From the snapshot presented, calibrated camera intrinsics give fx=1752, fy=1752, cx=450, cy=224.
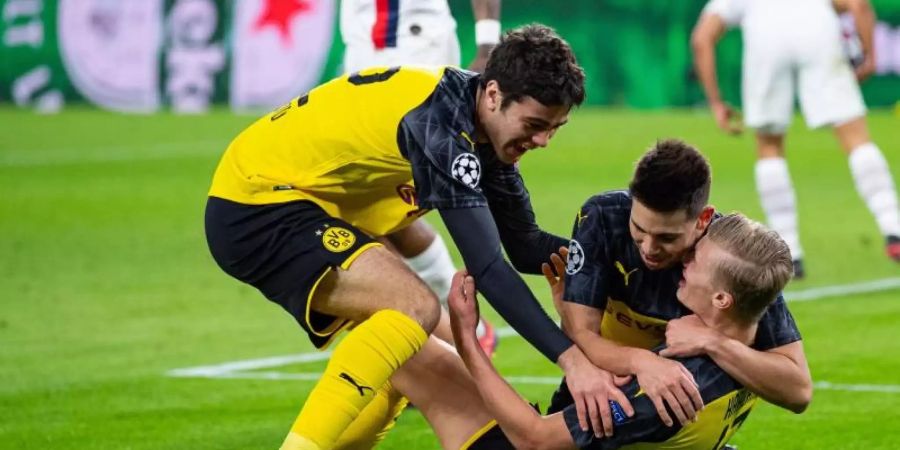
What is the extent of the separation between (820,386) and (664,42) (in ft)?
52.0

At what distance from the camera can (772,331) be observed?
4855mm

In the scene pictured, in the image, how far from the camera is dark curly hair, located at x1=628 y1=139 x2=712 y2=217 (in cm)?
483

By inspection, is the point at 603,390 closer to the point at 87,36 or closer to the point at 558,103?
the point at 558,103

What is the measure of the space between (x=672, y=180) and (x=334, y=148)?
3.94 feet

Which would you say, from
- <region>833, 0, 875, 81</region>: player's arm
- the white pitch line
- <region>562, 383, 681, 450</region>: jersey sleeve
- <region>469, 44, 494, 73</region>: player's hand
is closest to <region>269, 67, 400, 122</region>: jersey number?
<region>562, 383, 681, 450</region>: jersey sleeve

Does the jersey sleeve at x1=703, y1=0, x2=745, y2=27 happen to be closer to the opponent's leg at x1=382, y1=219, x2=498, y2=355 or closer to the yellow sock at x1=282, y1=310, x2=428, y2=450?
the opponent's leg at x1=382, y1=219, x2=498, y2=355

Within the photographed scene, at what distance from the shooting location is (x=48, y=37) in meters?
23.9

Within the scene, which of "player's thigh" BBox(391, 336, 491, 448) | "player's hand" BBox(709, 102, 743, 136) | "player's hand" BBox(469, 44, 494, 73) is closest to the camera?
"player's thigh" BBox(391, 336, 491, 448)

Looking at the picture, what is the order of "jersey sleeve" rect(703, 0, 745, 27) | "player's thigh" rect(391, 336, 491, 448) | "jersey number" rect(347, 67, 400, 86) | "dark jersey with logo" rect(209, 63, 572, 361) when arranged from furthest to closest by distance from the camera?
1. "jersey sleeve" rect(703, 0, 745, 27)
2. "jersey number" rect(347, 67, 400, 86)
3. "player's thigh" rect(391, 336, 491, 448)
4. "dark jersey with logo" rect(209, 63, 572, 361)

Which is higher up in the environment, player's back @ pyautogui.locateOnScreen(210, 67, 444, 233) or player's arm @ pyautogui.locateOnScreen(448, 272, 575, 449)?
player's back @ pyautogui.locateOnScreen(210, 67, 444, 233)

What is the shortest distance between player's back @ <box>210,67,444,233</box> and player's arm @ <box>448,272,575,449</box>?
523 mm

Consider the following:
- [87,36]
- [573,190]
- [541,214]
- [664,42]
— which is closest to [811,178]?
[573,190]

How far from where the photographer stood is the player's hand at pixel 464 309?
5.13 metres

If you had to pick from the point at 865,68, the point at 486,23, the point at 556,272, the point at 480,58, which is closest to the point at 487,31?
the point at 486,23
